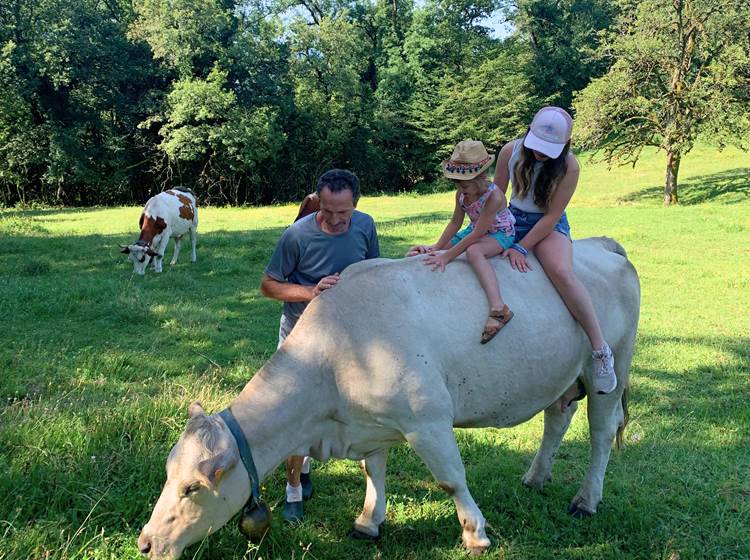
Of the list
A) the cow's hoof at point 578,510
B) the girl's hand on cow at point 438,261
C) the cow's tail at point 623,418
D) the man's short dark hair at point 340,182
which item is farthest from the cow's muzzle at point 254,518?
the cow's tail at point 623,418

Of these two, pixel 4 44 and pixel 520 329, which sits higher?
pixel 4 44

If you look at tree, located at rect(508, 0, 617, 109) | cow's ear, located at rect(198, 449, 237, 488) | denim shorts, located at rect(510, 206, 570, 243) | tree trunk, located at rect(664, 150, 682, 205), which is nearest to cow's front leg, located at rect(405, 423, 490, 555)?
cow's ear, located at rect(198, 449, 237, 488)

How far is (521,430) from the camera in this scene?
564cm

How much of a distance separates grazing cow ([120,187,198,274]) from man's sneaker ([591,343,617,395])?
10.7 metres

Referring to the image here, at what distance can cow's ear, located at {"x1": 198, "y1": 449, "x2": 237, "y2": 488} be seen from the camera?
115 inches

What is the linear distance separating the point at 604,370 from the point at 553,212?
1081 mm

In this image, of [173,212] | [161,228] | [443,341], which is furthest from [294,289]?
[173,212]

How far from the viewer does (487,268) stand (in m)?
3.70

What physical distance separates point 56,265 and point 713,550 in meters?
12.9

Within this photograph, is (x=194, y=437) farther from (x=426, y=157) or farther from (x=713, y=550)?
(x=426, y=157)

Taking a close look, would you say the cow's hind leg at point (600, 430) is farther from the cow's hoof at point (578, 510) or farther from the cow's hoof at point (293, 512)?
the cow's hoof at point (293, 512)

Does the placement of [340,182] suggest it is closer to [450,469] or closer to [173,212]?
[450,469]

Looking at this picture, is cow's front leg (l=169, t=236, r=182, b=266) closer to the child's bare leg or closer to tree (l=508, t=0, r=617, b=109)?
the child's bare leg

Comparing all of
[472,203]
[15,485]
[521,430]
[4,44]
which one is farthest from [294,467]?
[4,44]
